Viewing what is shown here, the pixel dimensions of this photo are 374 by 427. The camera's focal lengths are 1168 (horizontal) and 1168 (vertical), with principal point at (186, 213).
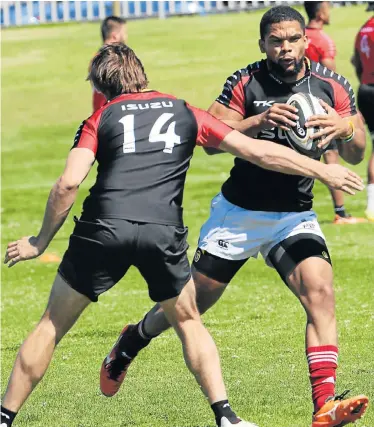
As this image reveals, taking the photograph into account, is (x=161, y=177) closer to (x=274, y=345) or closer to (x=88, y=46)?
(x=274, y=345)

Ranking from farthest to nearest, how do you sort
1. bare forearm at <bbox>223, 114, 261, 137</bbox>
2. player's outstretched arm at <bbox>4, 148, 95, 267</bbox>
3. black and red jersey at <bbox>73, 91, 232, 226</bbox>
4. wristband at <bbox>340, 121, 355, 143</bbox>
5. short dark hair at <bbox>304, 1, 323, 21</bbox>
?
short dark hair at <bbox>304, 1, 323, 21</bbox> → wristband at <bbox>340, 121, 355, 143</bbox> → bare forearm at <bbox>223, 114, 261, 137</bbox> → black and red jersey at <bbox>73, 91, 232, 226</bbox> → player's outstretched arm at <bbox>4, 148, 95, 267</bbox>

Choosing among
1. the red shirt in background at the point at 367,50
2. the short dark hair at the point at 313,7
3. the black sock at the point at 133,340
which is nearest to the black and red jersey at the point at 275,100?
the black sock at the point at 133,340

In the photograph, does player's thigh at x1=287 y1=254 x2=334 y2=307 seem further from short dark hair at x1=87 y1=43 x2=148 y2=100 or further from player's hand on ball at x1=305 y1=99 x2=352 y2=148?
short dark hair at x1=87 y1=43 x2=148 y2=100

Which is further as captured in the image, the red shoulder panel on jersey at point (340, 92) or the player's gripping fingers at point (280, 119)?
the red shoulder panel on jersey at point (340, 92)

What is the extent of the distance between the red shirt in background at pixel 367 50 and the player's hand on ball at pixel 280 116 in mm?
8517

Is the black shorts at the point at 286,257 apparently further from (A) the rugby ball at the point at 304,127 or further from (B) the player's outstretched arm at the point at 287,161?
(B) the player's outstretched arm at the point at 287,161

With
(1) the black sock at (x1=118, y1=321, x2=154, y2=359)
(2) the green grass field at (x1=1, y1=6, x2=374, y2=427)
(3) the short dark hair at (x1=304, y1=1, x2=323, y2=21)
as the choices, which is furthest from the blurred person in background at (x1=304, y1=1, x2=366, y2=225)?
(1) the black sock at (x1=118, y1=321, x2=154, y2=359)

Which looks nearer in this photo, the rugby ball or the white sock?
the rugby ball

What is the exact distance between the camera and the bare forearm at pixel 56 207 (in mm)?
6309

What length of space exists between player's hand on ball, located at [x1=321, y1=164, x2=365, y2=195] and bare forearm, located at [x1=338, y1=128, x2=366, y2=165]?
0.85 m

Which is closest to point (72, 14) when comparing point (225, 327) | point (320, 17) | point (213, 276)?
point (320, 17)

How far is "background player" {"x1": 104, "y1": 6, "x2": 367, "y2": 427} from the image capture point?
23.0 ft

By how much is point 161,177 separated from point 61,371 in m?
3.07

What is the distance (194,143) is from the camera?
6547mm
